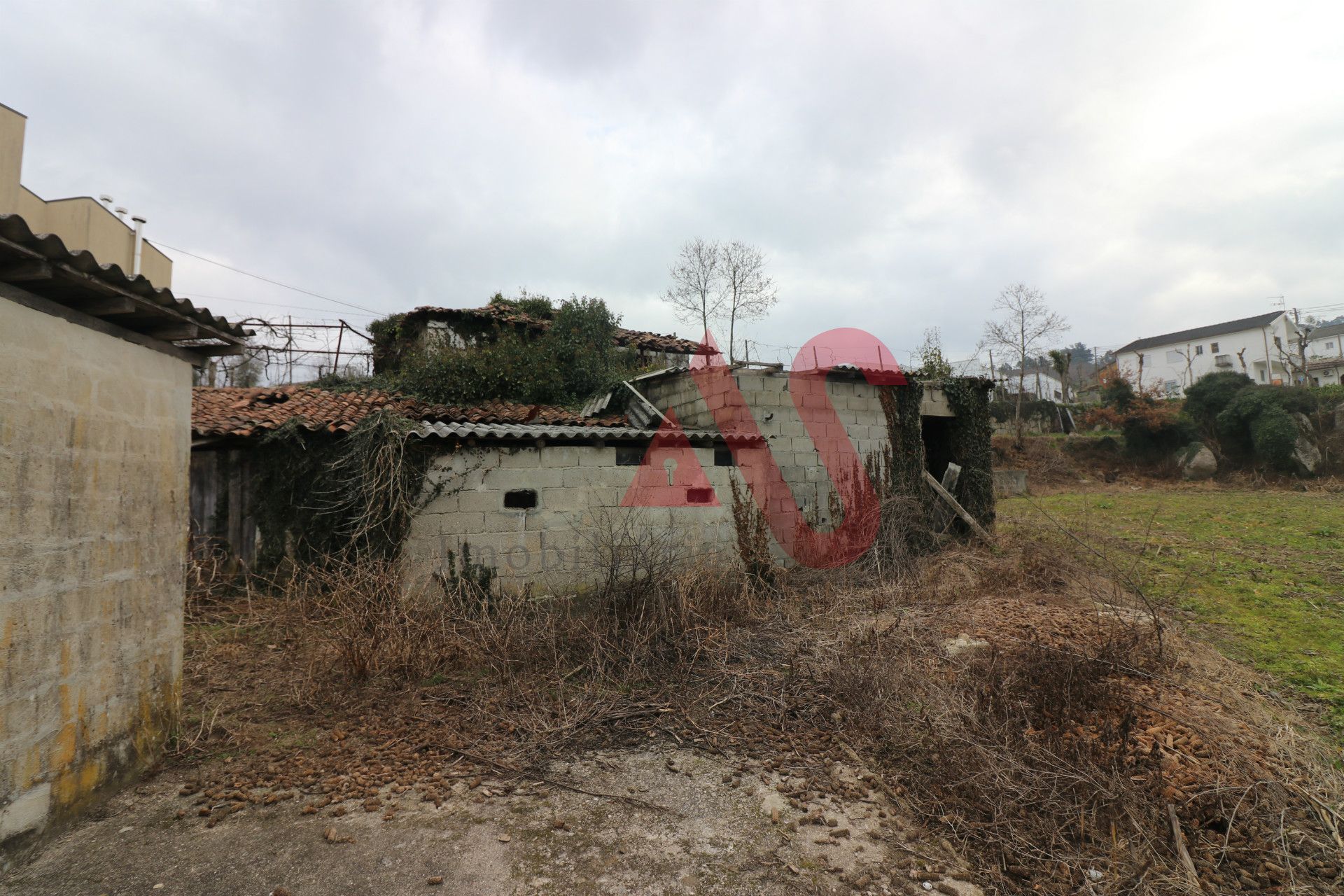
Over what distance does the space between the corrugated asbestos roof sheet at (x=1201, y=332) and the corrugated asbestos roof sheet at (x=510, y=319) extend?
142ft

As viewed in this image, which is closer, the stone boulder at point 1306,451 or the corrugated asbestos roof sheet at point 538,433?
the corrugated asbestos roof sheet at point 538,433

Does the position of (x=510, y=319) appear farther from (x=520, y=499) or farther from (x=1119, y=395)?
(x=1119, y=395)

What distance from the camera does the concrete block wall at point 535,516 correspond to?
7520 mm

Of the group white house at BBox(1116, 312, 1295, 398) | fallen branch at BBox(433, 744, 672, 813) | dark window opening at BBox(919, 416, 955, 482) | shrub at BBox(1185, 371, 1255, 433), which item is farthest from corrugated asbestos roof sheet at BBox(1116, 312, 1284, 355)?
fallen branch at BBox(433, 744, 672, 813)

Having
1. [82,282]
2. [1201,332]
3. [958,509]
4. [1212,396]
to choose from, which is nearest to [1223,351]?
[1201,332]

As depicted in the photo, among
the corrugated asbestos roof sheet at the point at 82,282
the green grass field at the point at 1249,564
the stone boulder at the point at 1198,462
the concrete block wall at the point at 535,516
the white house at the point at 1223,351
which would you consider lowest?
the green grass field at the point at 1249,564

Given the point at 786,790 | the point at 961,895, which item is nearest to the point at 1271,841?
the point at 961,895

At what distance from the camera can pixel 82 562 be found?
3.30 metres

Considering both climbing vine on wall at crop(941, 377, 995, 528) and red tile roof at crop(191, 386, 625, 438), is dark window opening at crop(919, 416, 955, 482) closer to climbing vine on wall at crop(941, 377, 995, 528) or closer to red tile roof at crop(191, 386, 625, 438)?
climbing vine on wall at crop(941, 377, 995, 528)

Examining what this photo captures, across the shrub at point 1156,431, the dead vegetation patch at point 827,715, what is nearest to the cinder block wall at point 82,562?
the dead vegetation patch at point 827,715

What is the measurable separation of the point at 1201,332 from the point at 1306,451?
29398 mm

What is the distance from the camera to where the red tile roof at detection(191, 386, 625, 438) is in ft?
27.9

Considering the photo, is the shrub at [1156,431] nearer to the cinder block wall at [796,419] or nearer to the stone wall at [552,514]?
the cinder block wall at [796,419]

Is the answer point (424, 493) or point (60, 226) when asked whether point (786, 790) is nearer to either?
point (424, 493)
